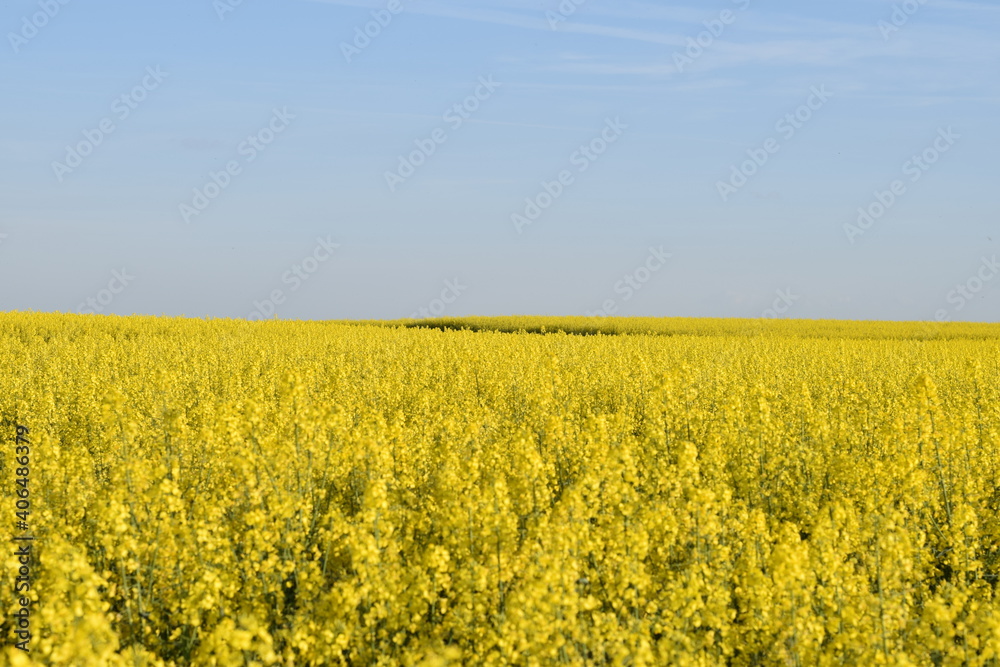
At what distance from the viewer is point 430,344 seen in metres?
22.5

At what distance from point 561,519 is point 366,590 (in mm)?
1321

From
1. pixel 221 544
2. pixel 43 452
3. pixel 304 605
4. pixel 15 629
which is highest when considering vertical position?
pixel 43 452

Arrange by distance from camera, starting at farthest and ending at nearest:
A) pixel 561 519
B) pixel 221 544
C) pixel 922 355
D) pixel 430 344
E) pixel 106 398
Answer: pixel 430 344 < pixel 922 355 < pixel 106 398 < pixel 221 544 < pixel 561 519

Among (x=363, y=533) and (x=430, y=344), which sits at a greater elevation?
(x=430, y=344)

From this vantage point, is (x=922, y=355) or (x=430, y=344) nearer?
(x=922, y=355)

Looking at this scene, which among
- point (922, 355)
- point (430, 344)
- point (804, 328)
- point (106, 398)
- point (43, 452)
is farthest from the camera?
point (804, 328)

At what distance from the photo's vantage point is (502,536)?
212 inches

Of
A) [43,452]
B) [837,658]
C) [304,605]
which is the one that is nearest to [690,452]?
[837,658]

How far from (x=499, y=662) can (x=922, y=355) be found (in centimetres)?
1930

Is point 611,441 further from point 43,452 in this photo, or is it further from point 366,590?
point 43,452

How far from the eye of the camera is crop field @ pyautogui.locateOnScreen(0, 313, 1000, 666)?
4590mm

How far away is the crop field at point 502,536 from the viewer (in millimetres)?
4590

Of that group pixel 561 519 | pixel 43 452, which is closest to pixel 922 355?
pixel 561 519

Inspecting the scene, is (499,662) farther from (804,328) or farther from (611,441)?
(804,328)
